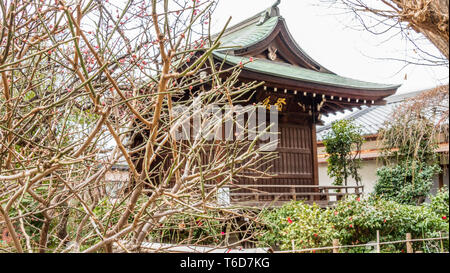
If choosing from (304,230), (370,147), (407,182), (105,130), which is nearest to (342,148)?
(370,147)

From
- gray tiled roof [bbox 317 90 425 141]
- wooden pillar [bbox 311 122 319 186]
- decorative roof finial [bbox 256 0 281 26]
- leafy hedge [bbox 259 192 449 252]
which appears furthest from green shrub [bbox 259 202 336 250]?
decorative roof finial [bbox 256 0 281 26]

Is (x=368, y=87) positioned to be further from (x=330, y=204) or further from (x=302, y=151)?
(x=330, y=204)

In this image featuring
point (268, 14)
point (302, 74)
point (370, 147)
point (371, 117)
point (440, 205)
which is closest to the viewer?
point (440, 205)

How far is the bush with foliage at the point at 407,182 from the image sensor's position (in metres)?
2.62

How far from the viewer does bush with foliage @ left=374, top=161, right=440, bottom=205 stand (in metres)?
2.62

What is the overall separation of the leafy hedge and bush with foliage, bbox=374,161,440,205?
0.42ft

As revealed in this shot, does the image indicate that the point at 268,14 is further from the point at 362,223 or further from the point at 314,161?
the point at 362,223

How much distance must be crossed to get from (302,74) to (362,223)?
171 centimetres

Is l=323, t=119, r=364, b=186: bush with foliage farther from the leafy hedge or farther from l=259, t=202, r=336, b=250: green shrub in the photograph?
l=259, t=202, r=336, b=250: green shrub

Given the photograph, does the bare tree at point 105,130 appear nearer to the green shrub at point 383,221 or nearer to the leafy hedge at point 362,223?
the leafy hedge at point 362,223

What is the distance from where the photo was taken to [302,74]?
3.85m
